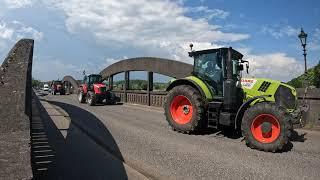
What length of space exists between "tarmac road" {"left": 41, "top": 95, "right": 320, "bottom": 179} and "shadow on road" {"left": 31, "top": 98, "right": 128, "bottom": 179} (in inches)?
4.0

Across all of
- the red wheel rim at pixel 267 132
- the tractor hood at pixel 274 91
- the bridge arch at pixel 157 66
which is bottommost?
the red wheel rim at pixel 267 132

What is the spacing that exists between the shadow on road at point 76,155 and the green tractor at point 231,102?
2.22 metres

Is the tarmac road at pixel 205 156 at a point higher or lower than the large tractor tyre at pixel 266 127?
lower

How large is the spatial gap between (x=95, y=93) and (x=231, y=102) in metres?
14.1

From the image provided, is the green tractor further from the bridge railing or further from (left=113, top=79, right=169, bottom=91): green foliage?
(left=113, top=79, right=169, bottom=91): green foliage

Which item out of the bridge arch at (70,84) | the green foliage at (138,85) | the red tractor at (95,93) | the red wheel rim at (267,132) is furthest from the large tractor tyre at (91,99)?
the bridge arch at (70,84)

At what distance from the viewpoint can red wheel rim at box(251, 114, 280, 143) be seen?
7203 mm

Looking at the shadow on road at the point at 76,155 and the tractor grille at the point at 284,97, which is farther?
the tractor grille at the point at 284,97

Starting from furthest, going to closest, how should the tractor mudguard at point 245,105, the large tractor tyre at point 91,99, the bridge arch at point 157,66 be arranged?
1. the large tractor tyre at point 91,99
2. the bridge arch at point 157,66
3. the tractor mudguard at point 245,105

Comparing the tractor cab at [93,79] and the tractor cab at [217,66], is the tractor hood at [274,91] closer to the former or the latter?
the tractor cab at [217,66]

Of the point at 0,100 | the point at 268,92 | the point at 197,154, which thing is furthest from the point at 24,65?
the point at 268,92

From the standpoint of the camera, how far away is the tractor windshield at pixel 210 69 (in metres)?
9.10

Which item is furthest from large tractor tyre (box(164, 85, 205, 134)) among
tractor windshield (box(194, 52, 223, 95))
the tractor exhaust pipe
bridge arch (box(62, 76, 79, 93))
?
bridge arch (box(62, 76, 79, 93))

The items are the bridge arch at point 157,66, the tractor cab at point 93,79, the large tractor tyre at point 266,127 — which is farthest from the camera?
the tractor cab at point 93,79
